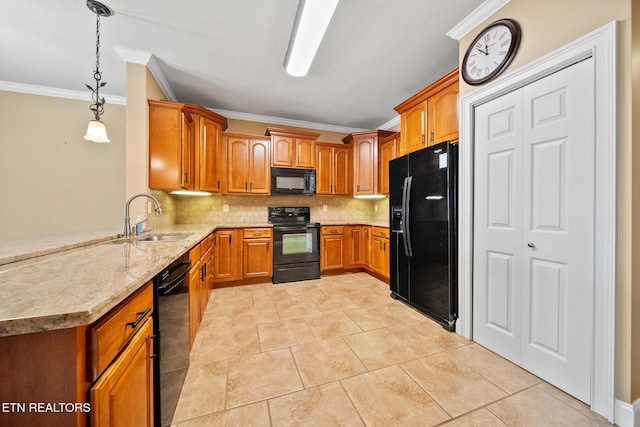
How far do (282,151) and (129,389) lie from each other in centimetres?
339

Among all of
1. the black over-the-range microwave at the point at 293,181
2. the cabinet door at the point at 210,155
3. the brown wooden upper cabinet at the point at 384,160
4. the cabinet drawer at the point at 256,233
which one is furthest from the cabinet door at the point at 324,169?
the cabinet door at the point at 210,155

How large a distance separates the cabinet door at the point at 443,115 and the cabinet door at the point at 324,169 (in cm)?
193

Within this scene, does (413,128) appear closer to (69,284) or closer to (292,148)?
(292,148)

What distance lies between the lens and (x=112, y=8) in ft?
6.00

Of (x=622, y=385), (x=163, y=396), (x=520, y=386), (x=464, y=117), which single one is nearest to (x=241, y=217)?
(x=163, y=396)

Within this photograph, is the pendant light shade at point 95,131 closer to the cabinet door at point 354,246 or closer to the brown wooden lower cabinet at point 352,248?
the brown wooden lower cabinet at point 352,248

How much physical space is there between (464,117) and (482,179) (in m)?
0.56

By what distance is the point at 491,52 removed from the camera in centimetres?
180

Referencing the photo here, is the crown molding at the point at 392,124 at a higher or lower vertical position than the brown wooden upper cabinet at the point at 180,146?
higher

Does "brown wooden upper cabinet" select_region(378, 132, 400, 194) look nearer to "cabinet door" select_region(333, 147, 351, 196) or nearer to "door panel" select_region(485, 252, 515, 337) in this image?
"cabinet door" select_region(333, 147, 351, 196)

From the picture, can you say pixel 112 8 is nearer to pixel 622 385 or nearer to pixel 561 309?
pixel 561 309

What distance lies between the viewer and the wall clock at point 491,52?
1.67 m

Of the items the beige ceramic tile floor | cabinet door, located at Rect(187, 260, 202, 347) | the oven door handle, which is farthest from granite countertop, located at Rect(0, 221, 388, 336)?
the oven door handle

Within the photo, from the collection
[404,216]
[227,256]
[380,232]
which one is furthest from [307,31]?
[227,256]
